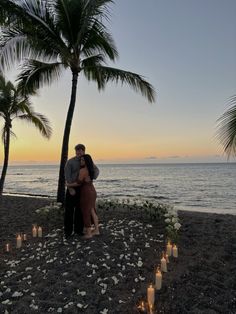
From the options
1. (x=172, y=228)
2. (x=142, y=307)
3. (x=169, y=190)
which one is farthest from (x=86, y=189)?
(x=169, y=190)

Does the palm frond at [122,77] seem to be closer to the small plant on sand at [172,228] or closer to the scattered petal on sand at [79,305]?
the small plant on sand at [172,228]

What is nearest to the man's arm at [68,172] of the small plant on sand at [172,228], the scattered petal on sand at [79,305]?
the small plant on sand at [172,228]

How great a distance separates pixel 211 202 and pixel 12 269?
66.5ft

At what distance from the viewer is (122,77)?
11883 mm

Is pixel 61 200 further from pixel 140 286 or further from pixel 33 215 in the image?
pixel 140 286

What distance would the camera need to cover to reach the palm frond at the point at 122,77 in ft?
38.7

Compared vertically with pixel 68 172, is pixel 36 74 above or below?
above

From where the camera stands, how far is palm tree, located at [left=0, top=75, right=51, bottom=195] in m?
18.0

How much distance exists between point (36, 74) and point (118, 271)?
9.13m

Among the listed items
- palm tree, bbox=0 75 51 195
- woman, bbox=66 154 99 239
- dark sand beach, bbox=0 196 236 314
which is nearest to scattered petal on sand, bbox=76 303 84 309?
dark sand beach, bbox=0 196 236 314

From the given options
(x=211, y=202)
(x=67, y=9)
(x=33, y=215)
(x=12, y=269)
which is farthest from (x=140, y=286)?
(x=211, y=202)

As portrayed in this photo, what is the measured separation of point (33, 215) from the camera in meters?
10.8

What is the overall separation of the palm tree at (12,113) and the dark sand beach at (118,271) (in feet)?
37.3

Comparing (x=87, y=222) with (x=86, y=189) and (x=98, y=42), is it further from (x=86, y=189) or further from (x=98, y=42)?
(x=98, y=42)
